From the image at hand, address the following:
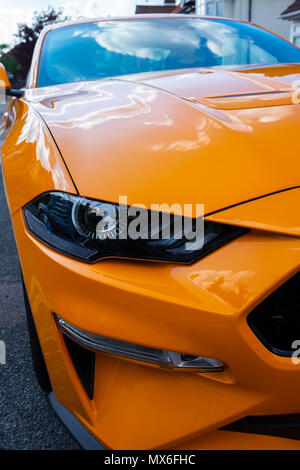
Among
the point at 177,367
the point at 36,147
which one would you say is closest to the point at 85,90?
the point at 36,147

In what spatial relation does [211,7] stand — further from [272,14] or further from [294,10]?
[294,10]

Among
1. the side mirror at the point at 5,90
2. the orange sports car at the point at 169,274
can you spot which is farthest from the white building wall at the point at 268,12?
the orange sports car at the point at 169,274

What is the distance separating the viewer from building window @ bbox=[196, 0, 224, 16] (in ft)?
67.6

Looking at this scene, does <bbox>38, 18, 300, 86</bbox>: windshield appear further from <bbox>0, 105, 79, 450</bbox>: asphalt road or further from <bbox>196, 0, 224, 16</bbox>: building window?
<bbox>196, 0, 224, 16</bbox>: building window

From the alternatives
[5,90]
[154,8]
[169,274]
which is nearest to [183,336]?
[169,274]

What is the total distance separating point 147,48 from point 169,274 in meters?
2.02

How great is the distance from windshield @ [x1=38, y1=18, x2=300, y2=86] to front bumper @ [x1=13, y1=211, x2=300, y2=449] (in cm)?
161

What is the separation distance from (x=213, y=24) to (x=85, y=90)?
1.50 metres

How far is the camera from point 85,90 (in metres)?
1.98

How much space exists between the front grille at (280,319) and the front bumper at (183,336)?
28mm

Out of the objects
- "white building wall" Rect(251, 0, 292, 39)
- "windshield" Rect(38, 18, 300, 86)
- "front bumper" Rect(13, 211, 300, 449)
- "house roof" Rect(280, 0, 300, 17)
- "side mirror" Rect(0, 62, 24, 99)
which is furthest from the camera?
"white building wall" Rect(251, 0, 292, 39)

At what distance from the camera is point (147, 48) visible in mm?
2746

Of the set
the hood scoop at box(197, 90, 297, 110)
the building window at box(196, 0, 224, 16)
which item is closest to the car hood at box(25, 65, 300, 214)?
the hood scoop at box(197, 90, 297, 110)
